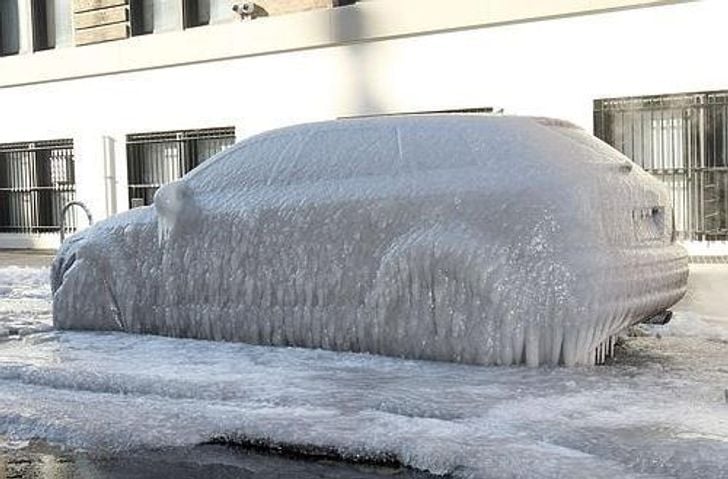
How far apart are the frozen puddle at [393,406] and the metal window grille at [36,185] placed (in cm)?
1354

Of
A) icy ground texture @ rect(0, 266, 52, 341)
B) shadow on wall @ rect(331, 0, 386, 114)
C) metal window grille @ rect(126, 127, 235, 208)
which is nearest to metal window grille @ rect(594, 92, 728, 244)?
shadow on wall @ rect(331, 0, 386, 114)

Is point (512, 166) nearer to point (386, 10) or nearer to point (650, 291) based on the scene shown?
point (650, 291)

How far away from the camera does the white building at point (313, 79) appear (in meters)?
12.4

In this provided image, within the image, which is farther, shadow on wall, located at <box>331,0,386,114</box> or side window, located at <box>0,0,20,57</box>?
side window, located at <box>0,0,20,57</box>

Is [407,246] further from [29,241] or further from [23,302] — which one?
[29,241]

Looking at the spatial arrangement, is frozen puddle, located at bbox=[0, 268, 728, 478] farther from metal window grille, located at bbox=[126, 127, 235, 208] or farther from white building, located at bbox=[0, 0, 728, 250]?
metal window grille, located at bbox=[126, 127, 235, 208]

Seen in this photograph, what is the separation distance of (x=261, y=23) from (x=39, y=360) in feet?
35.8

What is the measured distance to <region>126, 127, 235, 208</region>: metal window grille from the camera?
16.9m

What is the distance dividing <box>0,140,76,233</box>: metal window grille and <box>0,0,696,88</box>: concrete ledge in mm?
1435

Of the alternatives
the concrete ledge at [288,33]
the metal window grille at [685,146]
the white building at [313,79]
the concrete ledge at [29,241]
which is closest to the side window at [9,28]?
the white building at [313,79]

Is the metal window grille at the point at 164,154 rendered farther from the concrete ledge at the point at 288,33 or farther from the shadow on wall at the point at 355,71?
the shadow on wall at the point at 355,71

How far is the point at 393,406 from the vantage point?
4527 mm

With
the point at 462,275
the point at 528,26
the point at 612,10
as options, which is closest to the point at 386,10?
the point at 528,26

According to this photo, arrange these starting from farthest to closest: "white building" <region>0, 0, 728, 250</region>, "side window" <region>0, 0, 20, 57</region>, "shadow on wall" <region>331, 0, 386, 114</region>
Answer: "side window" <region>0, 0, 20, 57</region>
"shadow on wall" <region>331, 0, 386, 114</region>
"white building" <region>0, 0, 728, 250</region>
